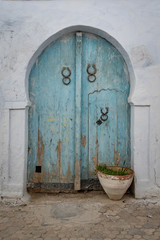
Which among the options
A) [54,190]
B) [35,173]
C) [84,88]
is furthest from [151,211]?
[84,88]

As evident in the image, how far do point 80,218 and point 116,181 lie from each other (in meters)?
0.66

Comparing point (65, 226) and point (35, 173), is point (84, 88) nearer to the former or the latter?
point (35, 173)

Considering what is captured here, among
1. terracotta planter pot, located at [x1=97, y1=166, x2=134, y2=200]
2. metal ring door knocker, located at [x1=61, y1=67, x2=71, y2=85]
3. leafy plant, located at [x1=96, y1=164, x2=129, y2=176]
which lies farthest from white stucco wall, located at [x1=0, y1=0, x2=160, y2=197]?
metal ring door knocker, located at [x1=61, y1=67, x2=71, y2=85]

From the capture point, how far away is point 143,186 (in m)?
3.02

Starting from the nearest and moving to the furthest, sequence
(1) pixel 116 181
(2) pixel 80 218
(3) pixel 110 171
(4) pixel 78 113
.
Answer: (2) pixel 80 218 → (1) pixel 116 181 → (3) pixel 110 171 → (4) pixel 78 113

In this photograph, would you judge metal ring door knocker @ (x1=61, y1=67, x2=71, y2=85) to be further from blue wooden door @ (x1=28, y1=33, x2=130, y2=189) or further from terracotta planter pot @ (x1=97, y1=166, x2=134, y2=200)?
terracotta planter pot @ (x1=97, y1=166, x2=134, y2=200)

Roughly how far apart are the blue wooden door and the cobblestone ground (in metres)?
0.40

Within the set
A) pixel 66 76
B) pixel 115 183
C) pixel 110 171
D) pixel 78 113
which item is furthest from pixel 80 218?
pixel 66 76

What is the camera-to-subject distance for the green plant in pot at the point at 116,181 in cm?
278

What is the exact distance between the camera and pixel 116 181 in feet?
9.11

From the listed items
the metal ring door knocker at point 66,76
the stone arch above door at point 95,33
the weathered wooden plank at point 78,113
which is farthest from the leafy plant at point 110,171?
the metal ring door knocker at point 66,76

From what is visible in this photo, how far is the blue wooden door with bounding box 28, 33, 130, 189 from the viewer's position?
3.22 meters

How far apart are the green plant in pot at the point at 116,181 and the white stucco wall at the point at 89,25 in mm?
224

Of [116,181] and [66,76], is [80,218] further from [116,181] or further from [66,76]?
[66,76]
